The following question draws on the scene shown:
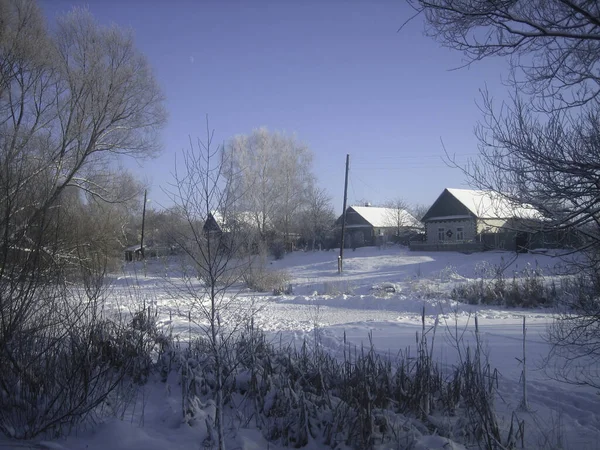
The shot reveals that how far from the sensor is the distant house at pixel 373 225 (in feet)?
146

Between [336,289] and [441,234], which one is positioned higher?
[441,234]

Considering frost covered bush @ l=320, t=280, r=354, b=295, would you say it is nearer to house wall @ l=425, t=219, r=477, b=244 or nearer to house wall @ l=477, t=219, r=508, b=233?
house wall @ l=477, t=219, r=508, b=233

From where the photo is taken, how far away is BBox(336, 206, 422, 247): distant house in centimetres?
4456

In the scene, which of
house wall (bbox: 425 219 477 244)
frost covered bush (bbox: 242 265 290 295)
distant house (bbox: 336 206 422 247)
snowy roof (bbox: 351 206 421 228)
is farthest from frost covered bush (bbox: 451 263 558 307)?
snowy roof (bbox: 351 206 421 228)

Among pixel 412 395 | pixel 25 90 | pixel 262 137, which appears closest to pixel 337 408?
pixel 412 395

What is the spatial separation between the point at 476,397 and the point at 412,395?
2.06 feet

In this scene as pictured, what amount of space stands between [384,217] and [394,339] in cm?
4023

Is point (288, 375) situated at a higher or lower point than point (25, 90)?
lower

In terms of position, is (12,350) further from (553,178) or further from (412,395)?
(553,178)

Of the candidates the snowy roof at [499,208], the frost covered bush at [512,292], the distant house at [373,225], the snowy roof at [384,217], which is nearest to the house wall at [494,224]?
the snowy roof at [499,208]

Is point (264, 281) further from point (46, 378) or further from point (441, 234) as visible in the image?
point (441, 234)

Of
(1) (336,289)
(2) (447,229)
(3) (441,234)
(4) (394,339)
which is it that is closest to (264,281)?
(1) (336,289)

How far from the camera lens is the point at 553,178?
4.66 meters

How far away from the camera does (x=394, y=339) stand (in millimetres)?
8453
